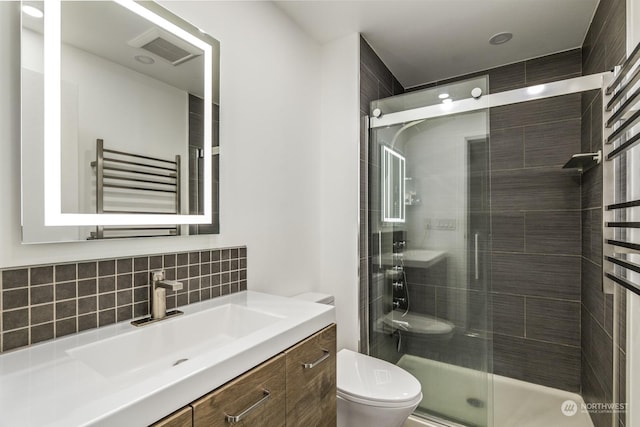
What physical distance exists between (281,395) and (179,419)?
0.36 m

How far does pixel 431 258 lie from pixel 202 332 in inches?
54.5

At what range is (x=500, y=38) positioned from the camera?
7.13 ft

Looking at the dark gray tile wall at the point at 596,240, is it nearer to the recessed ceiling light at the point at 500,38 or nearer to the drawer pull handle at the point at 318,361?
the recessed ceiling light at the point at 500,38

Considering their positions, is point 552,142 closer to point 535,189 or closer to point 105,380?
point 535,189

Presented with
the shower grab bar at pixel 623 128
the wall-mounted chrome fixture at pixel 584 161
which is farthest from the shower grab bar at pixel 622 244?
the wall-mounted chrome fixture at pixel 584 161

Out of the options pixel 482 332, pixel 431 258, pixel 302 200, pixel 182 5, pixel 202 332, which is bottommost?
pixel 482 332

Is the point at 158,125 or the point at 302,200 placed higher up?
the point at 158,125

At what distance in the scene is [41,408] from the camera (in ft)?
2.00

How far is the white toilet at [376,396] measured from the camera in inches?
57.4

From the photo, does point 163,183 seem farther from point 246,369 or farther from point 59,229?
point 246,369

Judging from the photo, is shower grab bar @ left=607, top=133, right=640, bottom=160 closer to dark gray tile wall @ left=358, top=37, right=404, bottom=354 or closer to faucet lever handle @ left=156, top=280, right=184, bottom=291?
dark gray tile wall @ left=358, top=37, right=404, bottom=354

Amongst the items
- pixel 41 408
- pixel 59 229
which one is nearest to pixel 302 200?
pixel 59 229

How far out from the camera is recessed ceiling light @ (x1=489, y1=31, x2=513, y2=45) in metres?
2.13

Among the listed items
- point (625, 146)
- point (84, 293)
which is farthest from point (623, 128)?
point (84, 293)
